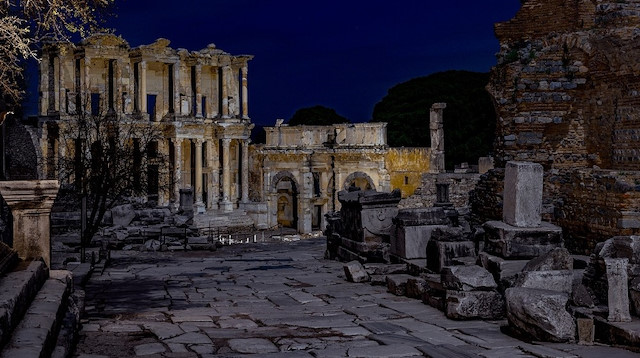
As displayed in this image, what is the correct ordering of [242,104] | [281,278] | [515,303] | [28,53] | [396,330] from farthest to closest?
[242,104] < [281,278] < [28,53] < [396,330] < [515,303]


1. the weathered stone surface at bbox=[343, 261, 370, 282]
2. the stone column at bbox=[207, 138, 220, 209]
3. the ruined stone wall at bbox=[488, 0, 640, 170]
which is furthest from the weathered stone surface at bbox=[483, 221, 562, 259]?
the stone column at bbox=[207, 138, 220, 209]

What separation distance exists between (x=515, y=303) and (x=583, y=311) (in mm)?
734

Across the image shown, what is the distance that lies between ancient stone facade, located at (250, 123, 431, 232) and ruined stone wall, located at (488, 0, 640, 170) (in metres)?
28.1

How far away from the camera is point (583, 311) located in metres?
6.98

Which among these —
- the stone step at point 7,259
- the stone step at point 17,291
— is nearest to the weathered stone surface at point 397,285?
the stone step at point 17,291

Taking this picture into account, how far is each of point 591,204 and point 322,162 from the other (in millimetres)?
31516

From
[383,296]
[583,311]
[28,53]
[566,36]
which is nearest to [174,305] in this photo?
[383,296]

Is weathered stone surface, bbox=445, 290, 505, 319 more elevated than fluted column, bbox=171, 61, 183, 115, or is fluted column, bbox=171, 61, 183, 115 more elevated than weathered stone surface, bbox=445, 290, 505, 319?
fluted column, bbox=171, 61, 183, 115

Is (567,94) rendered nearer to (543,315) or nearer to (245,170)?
(543,315)

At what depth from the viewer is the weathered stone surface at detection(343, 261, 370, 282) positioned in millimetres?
11461

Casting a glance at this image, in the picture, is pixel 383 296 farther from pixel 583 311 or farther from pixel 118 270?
pixel 118 270

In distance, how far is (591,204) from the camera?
1096cm

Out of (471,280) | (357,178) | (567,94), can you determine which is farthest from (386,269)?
(357,178)

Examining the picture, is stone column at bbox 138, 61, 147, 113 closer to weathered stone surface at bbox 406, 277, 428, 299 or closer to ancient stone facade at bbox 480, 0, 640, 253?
ancient stone facade at bbox 480, 0, 640, 253
